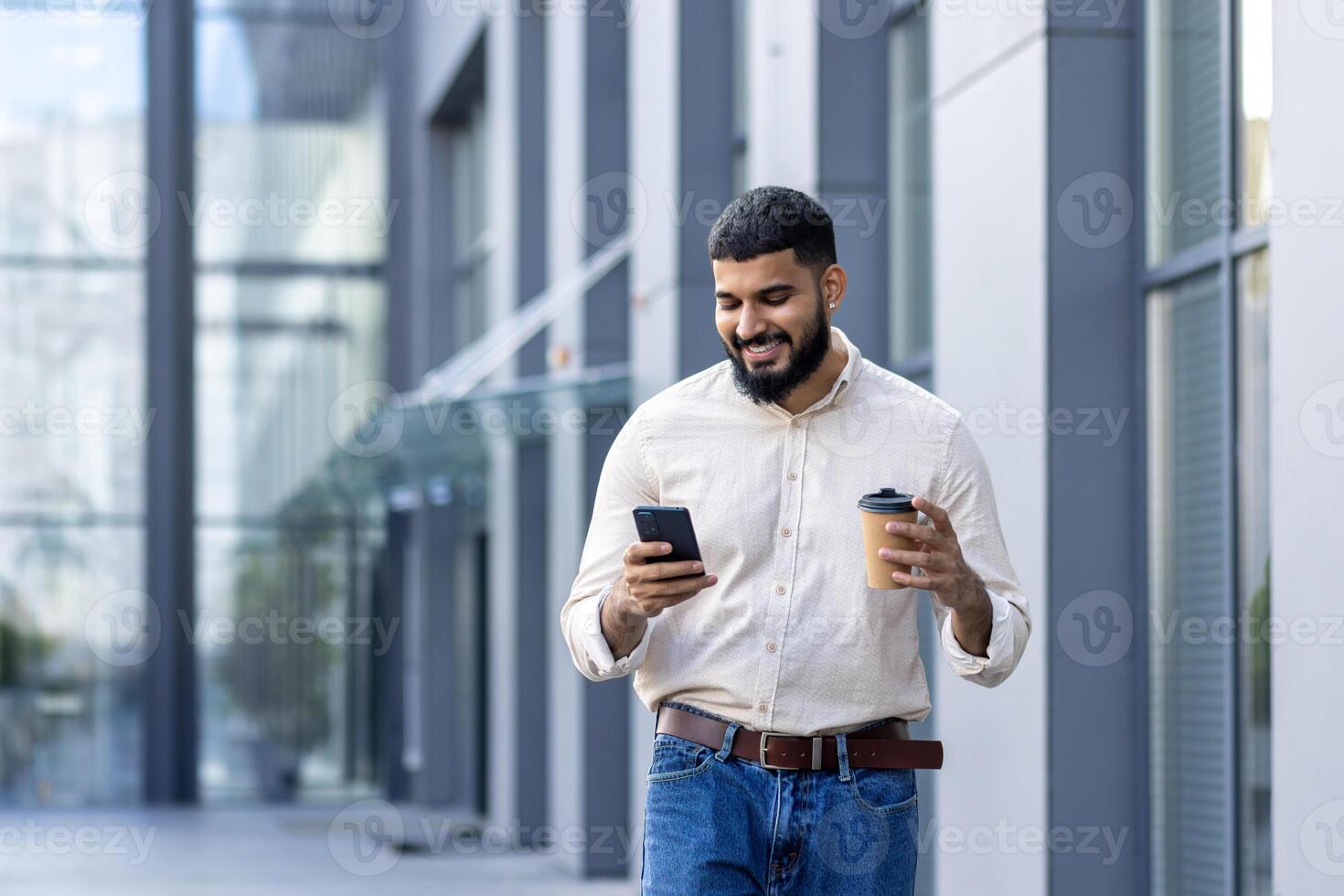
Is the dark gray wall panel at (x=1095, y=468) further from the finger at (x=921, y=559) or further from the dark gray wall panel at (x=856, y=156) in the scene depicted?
the finger at (x=921, y=559)

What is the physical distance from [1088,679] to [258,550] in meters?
13.5

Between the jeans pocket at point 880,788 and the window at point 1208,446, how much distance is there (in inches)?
78.6

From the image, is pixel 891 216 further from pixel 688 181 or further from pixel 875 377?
pixel 875 377

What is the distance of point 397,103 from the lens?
723 inches
